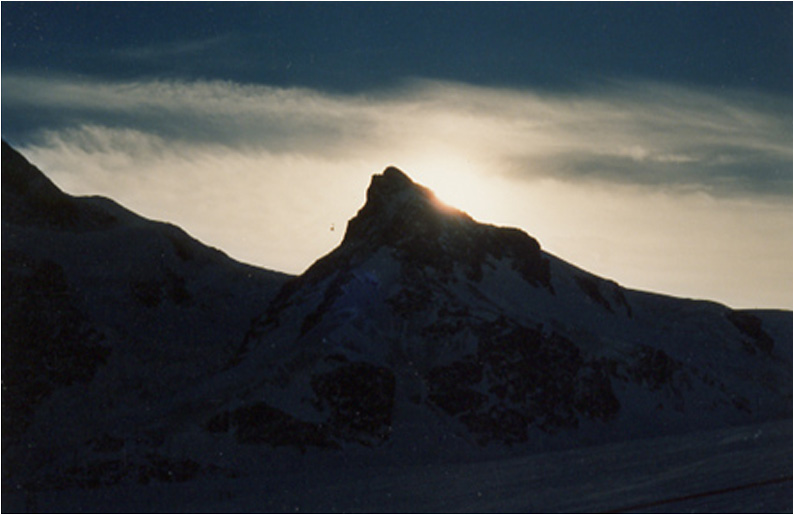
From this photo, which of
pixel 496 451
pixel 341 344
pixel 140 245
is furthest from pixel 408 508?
pixel 140 245

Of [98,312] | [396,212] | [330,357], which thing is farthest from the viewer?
[98,312]

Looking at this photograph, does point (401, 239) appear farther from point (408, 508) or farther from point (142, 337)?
point (408, 508)

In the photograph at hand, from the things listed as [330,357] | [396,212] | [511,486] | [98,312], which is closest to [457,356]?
[330,357]

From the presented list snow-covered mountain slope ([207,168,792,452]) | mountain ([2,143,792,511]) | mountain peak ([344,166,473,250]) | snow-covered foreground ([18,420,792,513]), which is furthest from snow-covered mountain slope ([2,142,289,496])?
mountain peak ([344,166,473,250])

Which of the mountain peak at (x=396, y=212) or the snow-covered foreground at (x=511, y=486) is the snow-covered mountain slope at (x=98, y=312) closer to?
the snow-covered foreground at (x=511, y=486)

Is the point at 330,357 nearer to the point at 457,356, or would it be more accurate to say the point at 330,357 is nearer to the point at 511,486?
the point at 457,356

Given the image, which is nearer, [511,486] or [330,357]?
[511,486]
